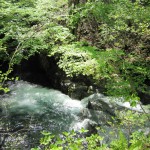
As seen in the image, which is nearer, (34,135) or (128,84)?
(128,84)

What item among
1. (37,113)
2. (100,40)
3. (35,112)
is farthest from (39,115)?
(100,40)

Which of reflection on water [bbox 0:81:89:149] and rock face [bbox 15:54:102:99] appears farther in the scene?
rock face [bbox 15:54:102:99]

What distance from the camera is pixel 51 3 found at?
11.8 m

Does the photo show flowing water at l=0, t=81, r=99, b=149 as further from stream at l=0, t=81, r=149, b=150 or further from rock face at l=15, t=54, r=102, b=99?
rock face at l=15, t=54, r=102, b=99

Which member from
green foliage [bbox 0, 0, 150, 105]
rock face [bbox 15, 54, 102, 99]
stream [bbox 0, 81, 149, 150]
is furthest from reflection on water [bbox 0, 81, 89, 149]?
green foliage [bbox 0, 0, 150, 105]

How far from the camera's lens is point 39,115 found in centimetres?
1081

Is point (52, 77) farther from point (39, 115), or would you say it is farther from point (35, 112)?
point (39, 115)

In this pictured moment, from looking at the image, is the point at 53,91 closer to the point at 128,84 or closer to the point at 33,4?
the point at 33,4

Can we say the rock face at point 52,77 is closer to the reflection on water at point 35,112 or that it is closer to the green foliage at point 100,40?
the reflection on water at point 35,112

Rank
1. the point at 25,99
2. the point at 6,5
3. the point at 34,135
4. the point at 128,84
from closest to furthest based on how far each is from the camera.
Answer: the point at 128,84 < the point at 34,135 < the point at 6,5 < the point at 25,99

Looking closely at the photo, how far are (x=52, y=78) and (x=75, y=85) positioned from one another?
2950 mm

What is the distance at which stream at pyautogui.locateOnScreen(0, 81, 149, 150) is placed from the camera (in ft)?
29.2

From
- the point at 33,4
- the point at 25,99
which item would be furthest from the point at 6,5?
the point at 25,99

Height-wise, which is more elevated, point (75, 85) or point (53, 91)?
point (75, 85)
